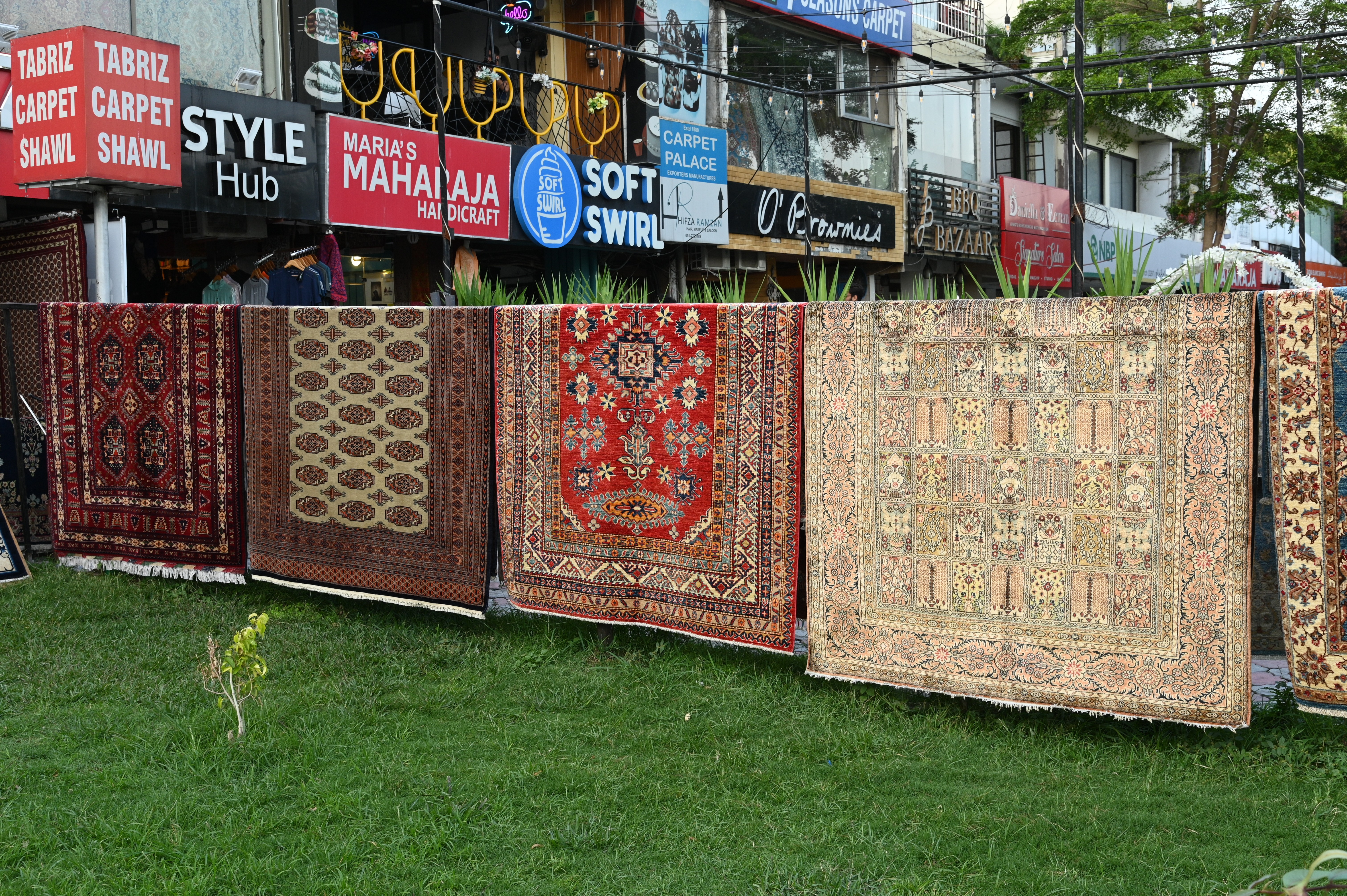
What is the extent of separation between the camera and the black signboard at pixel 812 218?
55.9ft

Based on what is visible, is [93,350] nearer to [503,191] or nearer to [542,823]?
[542,823]

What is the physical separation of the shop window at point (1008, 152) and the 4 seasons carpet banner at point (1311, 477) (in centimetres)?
2305

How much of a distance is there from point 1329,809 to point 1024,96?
23340mm

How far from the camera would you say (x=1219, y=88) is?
22469 mm

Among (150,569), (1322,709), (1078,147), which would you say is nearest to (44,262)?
(150,569)

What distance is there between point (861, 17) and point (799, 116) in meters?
2.74

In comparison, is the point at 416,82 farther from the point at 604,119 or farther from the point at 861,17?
the point at 861,17

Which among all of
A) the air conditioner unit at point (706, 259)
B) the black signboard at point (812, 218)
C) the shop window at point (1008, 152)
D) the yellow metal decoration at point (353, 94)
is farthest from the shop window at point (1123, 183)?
the yellow metal decoration at point (353, 94)

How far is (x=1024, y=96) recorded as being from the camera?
24953 mm

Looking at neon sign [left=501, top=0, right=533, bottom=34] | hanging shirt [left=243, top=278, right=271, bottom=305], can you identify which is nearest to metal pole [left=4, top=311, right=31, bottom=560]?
hanging shirt [left=243, top=278, right=271, bottom=305]

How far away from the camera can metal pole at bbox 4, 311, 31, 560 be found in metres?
7.52

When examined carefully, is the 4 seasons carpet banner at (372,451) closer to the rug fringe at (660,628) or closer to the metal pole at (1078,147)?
the rug fringe at (660,628)

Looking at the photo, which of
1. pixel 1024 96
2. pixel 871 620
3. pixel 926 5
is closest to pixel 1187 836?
pixel 871 620

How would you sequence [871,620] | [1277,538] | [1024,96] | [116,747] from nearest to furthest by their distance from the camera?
[1277,538]
[116,747]
[871,620]
[1024,96]
